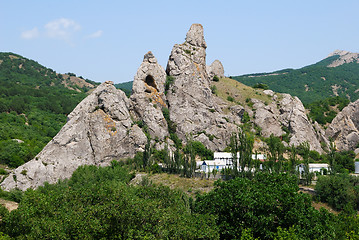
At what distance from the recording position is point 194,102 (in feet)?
261

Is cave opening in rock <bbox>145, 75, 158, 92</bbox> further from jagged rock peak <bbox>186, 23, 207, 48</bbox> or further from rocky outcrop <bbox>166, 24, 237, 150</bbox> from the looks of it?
jagged rock peak <bbox>186, 23, 207, 48</bbox>

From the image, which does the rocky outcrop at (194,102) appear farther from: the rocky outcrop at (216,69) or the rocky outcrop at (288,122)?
the rocky outcrop at (216,69)

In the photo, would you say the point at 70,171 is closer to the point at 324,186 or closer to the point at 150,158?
the point at 150,158

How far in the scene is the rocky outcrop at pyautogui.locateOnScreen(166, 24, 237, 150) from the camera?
76312mm

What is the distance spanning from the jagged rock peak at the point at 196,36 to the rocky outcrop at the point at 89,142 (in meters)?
26.3

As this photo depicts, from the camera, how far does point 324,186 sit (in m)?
47.0

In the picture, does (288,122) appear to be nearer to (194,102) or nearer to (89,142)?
(194,102)

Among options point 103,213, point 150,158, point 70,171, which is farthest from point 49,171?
point 103,213

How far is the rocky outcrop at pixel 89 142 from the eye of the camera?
189ft

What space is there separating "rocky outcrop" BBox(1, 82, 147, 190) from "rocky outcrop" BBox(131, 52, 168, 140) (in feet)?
11.1

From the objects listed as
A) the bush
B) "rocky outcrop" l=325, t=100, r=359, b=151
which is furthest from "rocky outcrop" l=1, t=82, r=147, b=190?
"rocky outcrop" l=325, t=100, r=359, b=151

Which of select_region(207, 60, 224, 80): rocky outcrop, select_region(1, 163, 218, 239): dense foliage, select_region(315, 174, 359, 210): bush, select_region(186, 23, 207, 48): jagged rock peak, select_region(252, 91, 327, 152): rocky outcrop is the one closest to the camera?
select_region(1, 163, 218, 239): dense foliage

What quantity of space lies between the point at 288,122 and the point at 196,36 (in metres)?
30.3

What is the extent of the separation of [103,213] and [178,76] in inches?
2335
